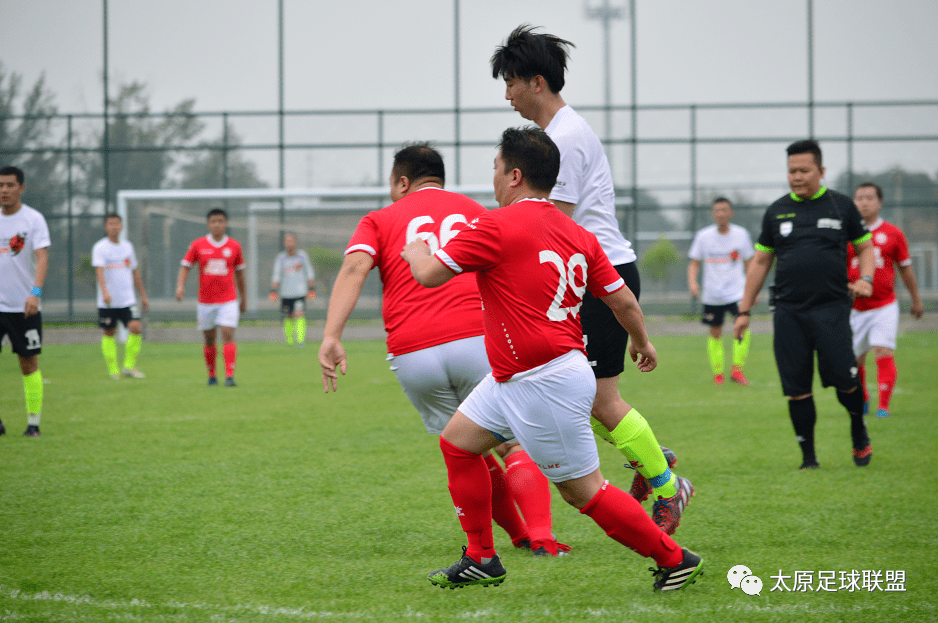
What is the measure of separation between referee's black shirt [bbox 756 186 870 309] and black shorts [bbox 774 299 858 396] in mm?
75

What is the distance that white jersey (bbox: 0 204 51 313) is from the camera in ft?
22.0

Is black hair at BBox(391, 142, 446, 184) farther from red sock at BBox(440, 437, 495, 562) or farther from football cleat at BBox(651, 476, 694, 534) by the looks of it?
football cleat at BBox(651, 476, 694, 534)

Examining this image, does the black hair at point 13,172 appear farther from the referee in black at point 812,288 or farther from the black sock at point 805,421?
the black sock at point 805,421

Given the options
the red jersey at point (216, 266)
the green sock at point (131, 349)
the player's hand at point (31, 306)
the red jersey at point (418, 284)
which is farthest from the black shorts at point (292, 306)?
the red jersey at point (418, 284)

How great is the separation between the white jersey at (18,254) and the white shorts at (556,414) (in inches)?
218

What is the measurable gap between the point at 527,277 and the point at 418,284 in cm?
82

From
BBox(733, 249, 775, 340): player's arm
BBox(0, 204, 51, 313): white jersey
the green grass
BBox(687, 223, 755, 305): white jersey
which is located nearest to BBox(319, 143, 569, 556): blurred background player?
the green grass

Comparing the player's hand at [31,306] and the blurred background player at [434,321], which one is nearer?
the blurred background player at [434,321]

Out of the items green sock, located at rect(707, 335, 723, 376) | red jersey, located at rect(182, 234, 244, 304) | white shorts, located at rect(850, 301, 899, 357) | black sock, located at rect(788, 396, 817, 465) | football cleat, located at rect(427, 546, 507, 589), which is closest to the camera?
football cleat, located at rect(427, 546, 507, 589)

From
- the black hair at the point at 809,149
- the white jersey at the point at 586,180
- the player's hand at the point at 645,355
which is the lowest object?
the player's hand at the point at 645,355

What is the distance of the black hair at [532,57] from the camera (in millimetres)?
3463

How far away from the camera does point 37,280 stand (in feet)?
22.0

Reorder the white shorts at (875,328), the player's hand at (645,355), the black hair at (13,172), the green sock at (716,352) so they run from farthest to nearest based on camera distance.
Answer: the green sock at (716,352) → the white shorts at (875,328) → the black hair at (13,172) → the player's hand at (645,355)

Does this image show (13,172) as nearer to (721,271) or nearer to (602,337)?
(602,337)
